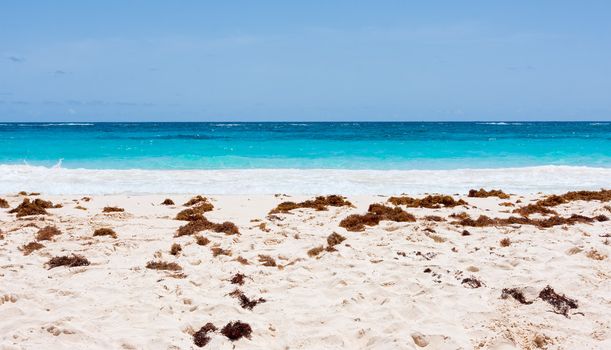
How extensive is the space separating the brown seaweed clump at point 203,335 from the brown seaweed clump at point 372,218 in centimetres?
478

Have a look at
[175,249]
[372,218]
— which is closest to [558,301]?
[372,218]

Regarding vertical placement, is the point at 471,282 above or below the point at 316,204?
above

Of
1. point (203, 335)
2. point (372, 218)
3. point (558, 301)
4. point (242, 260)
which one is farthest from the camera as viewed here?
point (372, 218)

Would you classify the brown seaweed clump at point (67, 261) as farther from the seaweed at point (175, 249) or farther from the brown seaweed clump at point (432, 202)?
the brown seaweed clump at point (432, 202)

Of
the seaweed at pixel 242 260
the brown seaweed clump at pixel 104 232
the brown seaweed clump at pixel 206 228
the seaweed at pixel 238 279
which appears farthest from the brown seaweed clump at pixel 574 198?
the brown seaweed clump at pixel 104 232

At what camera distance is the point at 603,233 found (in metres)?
9.04

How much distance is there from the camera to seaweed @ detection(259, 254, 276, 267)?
25.1 feet

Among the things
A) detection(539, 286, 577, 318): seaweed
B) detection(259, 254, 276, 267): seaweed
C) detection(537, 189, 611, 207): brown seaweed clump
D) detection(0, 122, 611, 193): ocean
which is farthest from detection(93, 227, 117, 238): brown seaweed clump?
detection(537, 189, 611, 207): brown seaweed clump

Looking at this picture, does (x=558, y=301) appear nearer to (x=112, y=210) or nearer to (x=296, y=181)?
(x=112, y=210)

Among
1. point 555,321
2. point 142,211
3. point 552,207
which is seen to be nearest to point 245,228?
point 142,211

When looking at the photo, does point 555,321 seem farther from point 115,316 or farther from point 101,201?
point 101,201

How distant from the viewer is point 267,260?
779cm

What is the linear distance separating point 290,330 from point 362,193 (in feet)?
39.7

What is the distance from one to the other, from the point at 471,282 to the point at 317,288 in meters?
1.98
